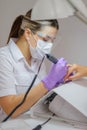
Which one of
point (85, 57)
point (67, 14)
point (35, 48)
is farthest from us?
point (85, 57)

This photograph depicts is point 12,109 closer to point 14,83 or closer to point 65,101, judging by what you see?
point 14,83

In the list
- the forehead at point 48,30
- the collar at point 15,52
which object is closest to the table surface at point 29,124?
the collar at point 15,52

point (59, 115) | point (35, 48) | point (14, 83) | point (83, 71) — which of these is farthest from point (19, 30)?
point (59, 115)

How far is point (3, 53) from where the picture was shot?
1.28 m

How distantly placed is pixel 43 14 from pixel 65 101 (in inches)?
16.0

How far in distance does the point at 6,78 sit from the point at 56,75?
0.26 m

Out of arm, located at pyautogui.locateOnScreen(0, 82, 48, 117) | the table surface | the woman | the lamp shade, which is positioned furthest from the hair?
the table surface

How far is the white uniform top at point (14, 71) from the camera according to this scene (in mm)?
1187

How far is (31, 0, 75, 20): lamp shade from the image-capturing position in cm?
94

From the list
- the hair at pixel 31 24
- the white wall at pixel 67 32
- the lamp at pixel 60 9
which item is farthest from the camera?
the white wall at pixel 67 32

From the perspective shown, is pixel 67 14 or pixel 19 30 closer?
pixel 67 14

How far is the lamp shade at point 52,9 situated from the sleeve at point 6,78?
36cm

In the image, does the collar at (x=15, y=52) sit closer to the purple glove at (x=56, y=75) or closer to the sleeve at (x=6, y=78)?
the sleeve at (x=6, y=78)

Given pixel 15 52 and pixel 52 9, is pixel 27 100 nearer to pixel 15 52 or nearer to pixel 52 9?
pixel 15 52
